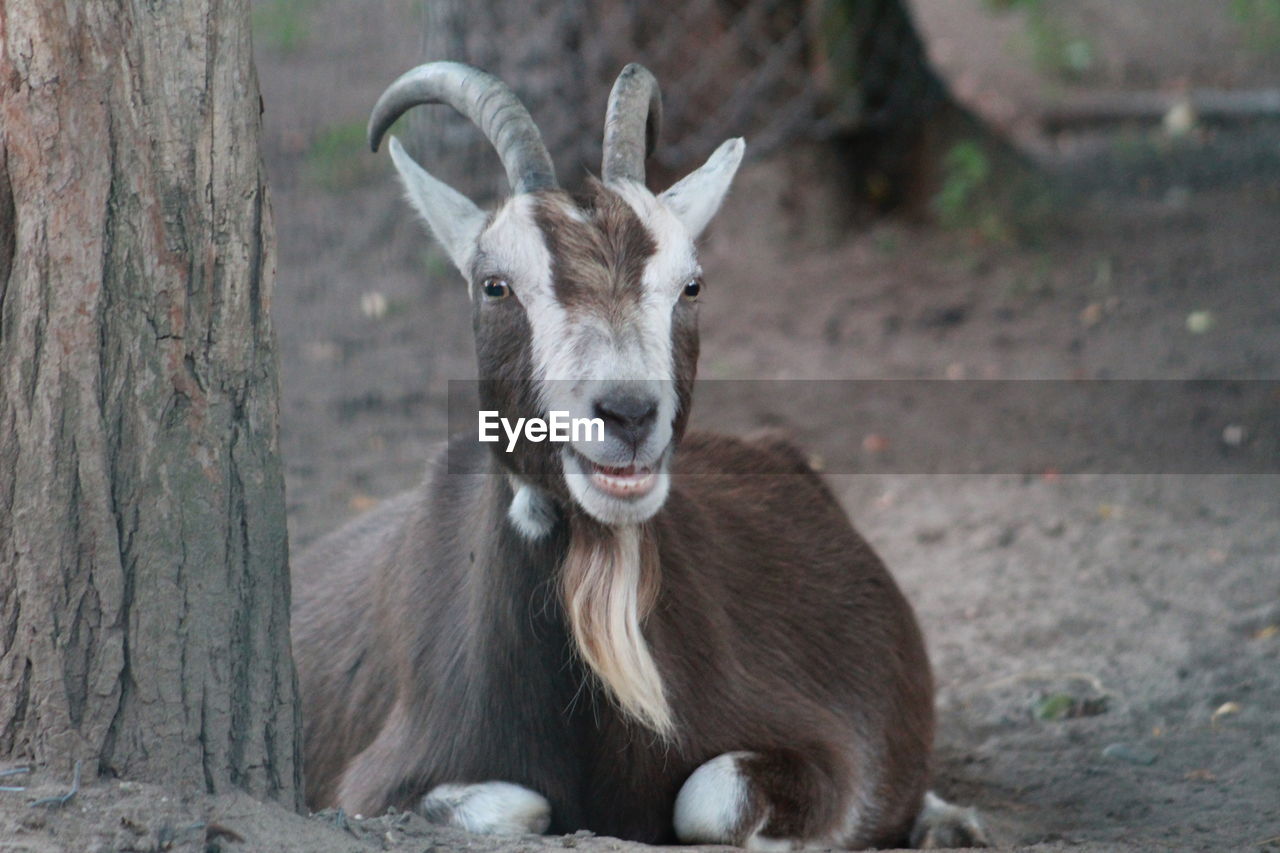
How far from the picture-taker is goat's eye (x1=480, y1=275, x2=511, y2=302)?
4316 mm

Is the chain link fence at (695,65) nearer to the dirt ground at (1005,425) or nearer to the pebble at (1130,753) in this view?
the dirt ground at (1005,425)

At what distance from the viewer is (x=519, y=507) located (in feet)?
14.2

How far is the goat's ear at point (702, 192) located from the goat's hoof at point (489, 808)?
65.6 inches

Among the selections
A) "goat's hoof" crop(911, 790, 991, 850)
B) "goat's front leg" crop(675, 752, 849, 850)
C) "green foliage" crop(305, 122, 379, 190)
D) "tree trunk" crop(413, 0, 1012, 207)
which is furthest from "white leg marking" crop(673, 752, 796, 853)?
"green foliage" crop(305, 122, 379, 190)

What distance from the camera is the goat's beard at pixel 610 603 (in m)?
4.20

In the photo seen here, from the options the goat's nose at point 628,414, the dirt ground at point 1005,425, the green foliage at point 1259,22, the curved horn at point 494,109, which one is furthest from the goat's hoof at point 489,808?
the green foliage at point 1259,22

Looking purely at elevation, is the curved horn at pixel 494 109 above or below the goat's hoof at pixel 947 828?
above

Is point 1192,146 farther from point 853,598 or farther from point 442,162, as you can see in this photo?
point 853,598

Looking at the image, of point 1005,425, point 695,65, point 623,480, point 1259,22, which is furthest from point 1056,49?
point 623,480

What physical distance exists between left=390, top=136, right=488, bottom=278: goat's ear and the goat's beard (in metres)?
0.95

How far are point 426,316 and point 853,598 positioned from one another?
508 cm

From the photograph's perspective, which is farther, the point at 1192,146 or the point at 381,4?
the point at 381,4

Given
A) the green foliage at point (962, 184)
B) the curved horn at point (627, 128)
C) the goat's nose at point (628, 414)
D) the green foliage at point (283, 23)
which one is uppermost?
the green foliage at point (283, 23)

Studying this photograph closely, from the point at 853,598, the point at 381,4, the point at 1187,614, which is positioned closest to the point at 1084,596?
the point at 1187,614
